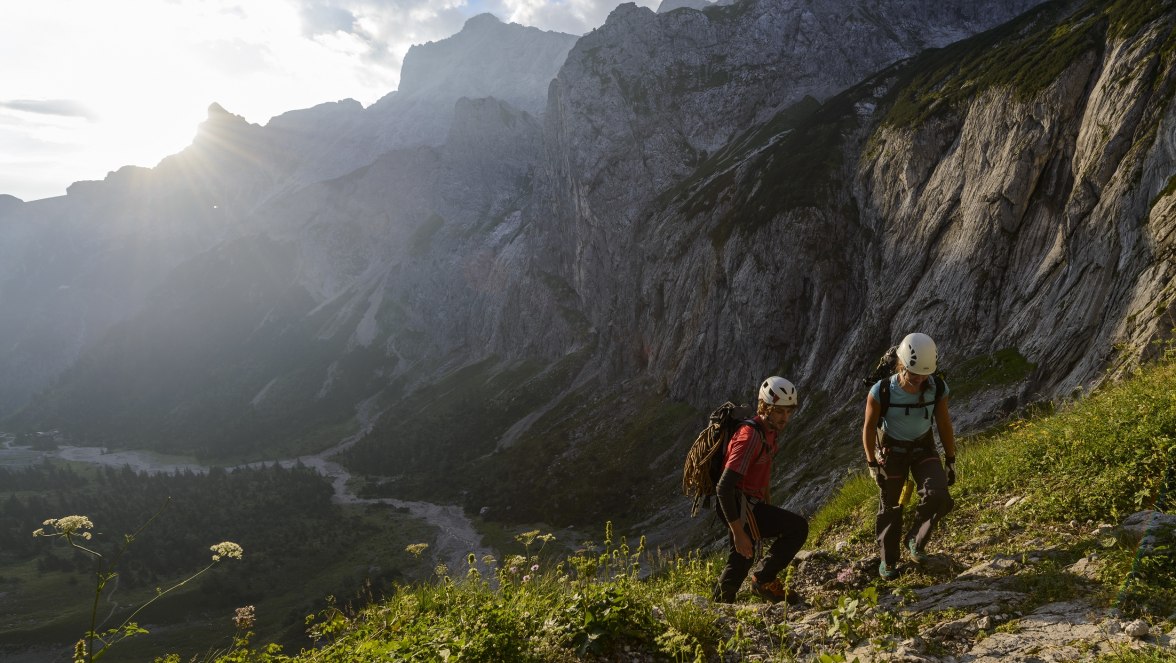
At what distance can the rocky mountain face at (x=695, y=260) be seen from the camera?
2477 cm

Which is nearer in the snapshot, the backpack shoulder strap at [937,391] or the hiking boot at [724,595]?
the hiking boot at [724,595]

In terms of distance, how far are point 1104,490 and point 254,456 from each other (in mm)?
137746

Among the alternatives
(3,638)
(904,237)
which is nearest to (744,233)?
(904,237)

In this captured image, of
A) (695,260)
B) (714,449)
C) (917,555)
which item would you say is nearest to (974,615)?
(917,555)

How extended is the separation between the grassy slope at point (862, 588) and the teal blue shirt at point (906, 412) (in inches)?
60.7

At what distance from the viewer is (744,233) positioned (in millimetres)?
53219

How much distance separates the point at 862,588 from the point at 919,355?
2.92m

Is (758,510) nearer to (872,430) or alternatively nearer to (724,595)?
(724,595)

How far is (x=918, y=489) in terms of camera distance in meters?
7.30

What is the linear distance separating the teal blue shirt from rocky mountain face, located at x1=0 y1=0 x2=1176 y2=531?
14659 mm

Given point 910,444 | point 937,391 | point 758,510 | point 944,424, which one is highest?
point 937,391

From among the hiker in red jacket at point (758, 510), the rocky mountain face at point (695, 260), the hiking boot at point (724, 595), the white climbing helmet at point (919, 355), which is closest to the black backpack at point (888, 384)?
the white climbing helmet at point (919, 355)

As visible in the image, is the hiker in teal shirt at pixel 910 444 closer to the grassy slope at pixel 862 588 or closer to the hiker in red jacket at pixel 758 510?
the grassy slope at pixel 862 588

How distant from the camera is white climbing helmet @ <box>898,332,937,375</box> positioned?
272 inches
